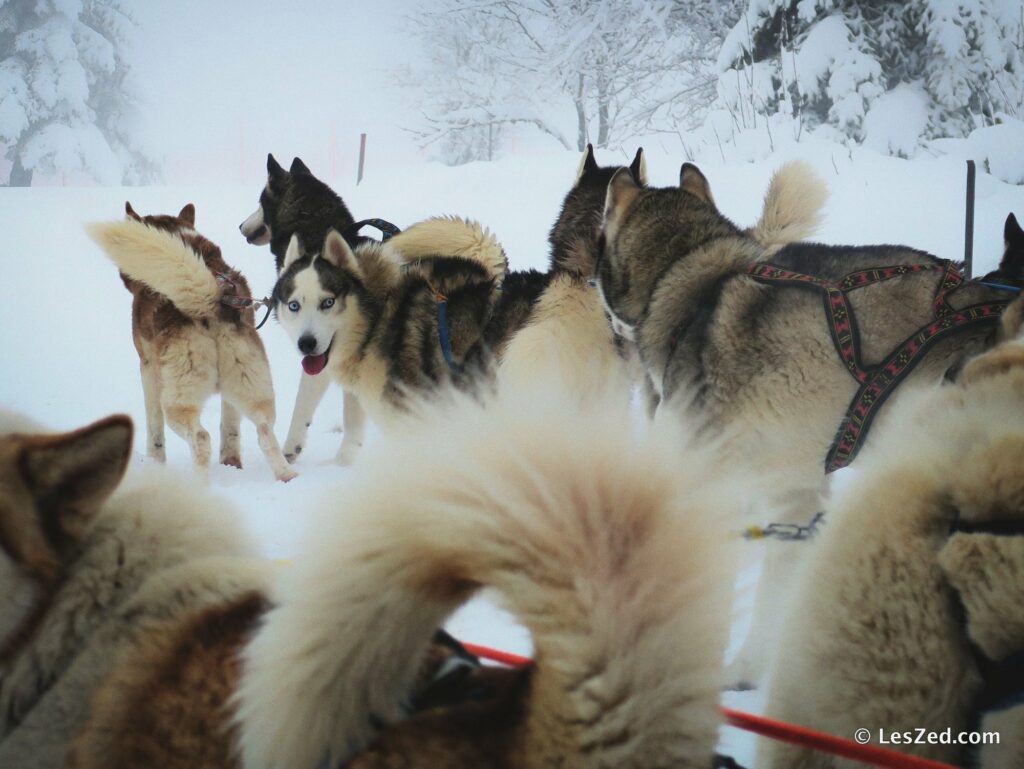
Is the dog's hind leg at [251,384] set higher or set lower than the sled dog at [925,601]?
higher

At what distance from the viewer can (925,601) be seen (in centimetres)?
91

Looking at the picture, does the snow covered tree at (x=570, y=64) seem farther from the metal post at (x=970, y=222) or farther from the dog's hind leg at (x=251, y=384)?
the dog's hind leg at (x=251, y=384)

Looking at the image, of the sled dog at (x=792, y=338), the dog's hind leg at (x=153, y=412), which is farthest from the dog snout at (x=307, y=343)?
the sled dog at (x=792, y=338)

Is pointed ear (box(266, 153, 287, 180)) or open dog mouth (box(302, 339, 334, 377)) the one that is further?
pointed ear (box(266, 153, 287, 180))

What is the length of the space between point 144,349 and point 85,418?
138 centimetres

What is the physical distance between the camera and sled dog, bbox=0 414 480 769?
801 mm

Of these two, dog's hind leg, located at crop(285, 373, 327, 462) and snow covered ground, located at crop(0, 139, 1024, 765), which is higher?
snow covered ground, located at crop(0, 139, 1024, 765)

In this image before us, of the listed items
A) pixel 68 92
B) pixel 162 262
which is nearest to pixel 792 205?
pixel 162 262

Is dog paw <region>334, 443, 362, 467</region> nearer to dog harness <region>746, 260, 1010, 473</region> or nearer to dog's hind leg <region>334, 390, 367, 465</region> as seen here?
dog's hind leg <region>334, 390, 367, 465</region>

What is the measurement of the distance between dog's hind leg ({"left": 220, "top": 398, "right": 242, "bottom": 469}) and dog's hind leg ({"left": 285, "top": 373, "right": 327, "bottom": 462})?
0.30 m

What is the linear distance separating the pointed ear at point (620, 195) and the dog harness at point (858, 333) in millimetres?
771

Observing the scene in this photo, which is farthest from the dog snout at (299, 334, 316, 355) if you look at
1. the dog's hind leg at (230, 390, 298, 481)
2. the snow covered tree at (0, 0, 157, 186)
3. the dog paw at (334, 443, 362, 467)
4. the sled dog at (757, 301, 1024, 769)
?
the snow covered tree at (0, 0, 157, 186)

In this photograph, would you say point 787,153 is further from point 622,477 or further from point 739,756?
point 622,477

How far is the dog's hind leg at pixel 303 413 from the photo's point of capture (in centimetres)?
468
